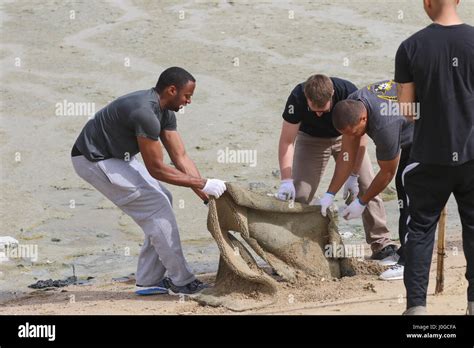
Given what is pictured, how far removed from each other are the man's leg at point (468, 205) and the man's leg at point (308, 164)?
232cm

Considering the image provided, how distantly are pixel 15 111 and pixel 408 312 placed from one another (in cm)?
904

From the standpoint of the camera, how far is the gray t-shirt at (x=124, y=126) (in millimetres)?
7031

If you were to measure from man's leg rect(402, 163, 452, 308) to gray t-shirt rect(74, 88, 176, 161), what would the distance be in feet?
6.76

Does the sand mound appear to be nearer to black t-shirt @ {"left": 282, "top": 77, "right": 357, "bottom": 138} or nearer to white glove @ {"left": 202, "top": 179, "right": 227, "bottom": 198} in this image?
white glove @ {"left": 202, "top": 179, "right": 227, "bottom": 198}

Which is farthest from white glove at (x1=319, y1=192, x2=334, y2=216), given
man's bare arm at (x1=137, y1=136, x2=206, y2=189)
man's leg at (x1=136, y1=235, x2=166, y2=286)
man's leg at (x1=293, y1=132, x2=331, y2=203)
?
man's leg at (x1=136, y1=235, x2=166, y2=286)

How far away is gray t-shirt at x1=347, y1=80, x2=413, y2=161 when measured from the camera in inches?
275

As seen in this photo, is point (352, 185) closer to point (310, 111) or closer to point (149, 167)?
point (310, 111)

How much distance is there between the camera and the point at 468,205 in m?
5.61

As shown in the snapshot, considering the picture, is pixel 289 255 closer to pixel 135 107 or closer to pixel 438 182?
pixel 135 107

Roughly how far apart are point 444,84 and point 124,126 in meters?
2.52

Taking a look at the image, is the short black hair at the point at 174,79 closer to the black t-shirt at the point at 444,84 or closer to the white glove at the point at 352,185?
the white glove at the point at 352,185

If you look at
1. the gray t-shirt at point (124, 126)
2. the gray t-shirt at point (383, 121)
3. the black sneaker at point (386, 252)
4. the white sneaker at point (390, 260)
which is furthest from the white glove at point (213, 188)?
the black sneaker at point (386, 252)

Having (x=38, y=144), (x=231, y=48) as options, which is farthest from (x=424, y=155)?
(x=231, y=48)

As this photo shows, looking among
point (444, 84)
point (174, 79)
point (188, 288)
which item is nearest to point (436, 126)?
point (444, 84)
